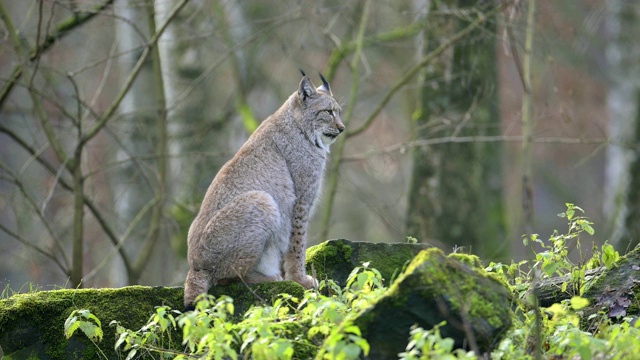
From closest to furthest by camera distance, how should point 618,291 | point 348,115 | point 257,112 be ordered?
point 618,291
point 348,115
point 257,112

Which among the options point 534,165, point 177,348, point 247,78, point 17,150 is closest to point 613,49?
point 247,78

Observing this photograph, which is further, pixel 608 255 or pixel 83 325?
pixel 608 255

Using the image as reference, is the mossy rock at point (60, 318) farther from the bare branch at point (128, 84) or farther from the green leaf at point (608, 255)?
the bare branch at point (128, 84)

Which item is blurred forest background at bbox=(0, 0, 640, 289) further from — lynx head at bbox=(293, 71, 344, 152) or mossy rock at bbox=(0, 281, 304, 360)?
mossy rock at bbox=(0, 281, 304, 360)

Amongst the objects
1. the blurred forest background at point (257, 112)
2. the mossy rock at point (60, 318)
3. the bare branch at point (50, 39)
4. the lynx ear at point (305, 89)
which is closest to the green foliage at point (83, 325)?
the mossy rock at point (60, 318)

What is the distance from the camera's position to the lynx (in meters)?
7.17

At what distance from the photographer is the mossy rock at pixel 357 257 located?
7363 mm

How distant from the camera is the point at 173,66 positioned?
15.2m

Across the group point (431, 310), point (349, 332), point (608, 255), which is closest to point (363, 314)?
point (349, 332)

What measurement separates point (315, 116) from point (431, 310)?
3549 millimetres

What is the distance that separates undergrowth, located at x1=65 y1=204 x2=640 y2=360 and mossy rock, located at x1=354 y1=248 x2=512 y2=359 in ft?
0.22

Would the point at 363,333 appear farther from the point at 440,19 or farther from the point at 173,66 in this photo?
the point at 173,66

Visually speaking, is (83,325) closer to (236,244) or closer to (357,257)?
(236,244)

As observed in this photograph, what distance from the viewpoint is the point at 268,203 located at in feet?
24.5
